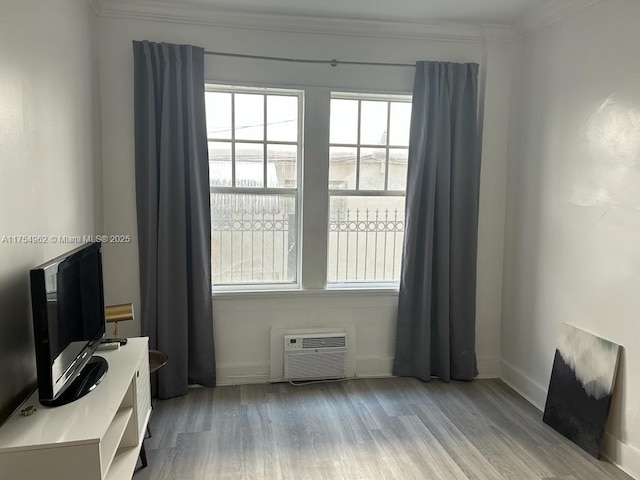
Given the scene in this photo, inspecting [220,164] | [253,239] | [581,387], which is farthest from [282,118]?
[581,387]

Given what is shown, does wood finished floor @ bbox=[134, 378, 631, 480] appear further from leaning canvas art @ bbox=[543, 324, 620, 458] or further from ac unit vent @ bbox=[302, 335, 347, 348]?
ac unit vent @ bbox=[302, 335, 347, 348]

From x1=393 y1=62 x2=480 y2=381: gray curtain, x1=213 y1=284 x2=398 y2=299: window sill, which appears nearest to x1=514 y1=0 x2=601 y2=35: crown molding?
x1=393 y1=62 x2=480 y2=381: gray curtain

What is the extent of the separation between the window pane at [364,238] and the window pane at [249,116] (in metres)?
0.75

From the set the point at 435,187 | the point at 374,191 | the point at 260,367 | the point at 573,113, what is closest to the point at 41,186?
the point at 260,367

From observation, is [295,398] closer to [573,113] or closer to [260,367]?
[260,367]

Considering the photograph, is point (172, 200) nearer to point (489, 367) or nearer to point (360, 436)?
point (360, 436)

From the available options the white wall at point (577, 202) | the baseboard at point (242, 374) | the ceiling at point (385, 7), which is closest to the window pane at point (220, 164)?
the ceiling at point (385, 7)

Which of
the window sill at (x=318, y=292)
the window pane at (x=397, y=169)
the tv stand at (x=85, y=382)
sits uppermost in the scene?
the window pane at (x=397, y=169)

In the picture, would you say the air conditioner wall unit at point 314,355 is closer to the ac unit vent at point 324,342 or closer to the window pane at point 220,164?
the ac unit vent at point 324,342

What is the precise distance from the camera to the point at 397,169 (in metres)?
3.44

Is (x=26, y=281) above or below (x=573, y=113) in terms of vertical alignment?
below

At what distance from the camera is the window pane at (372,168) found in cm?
339

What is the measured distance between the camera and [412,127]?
127 inches

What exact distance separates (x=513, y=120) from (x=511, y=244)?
926mm
